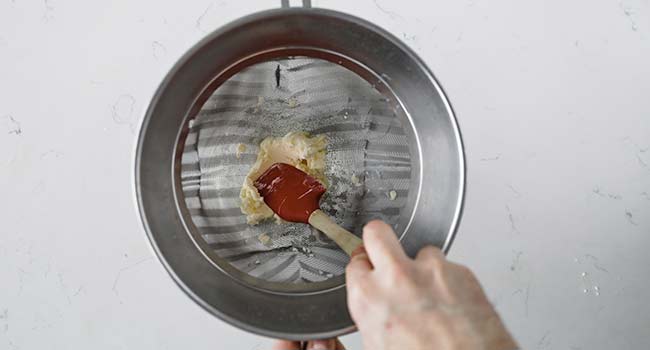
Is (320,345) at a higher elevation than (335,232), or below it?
below

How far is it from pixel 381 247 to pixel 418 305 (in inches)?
2.4

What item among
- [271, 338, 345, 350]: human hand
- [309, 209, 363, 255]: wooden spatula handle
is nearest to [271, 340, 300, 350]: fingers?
[271, 338, 345, 350]: human hand

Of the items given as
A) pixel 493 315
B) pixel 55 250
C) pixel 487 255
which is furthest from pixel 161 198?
pixel 487 255

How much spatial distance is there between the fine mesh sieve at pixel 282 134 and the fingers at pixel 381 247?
0.77ft

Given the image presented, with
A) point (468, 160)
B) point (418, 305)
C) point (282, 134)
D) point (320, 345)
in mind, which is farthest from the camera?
point (468, 160)

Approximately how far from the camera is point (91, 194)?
3.03 ft

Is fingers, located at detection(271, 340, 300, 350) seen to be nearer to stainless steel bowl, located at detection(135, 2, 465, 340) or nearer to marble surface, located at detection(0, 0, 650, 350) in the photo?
stainless steel bowl, located at detection(135, 2, 465, 340)

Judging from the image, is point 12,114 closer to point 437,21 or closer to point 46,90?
point 46,90

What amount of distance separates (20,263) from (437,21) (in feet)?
2.53

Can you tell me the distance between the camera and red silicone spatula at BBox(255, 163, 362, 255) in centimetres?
80

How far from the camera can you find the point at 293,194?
796mm

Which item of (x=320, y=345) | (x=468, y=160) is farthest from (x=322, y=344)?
(x=468, y=160)

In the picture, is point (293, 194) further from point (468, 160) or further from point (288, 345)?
point (468, 160)

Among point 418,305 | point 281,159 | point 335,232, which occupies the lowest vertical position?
point 418,305
